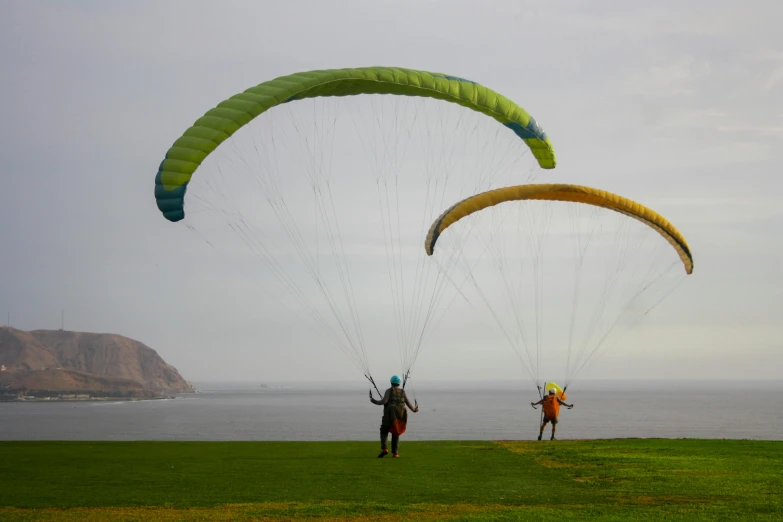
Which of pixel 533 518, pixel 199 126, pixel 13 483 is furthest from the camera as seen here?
pixel 199 126

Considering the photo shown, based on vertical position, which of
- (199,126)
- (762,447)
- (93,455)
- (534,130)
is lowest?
(93,455)

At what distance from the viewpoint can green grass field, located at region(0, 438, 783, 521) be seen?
405 inches

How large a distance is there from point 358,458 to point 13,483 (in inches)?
258

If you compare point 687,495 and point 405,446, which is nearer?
point 687,495

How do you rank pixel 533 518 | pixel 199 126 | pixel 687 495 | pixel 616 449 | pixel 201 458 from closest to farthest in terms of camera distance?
pixel 533 518
pixel 687 495
pixel 199 126
pixel 201 458
pixel 616 449

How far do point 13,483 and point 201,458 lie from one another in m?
4.10

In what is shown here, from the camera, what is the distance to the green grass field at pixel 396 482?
10.3 meters

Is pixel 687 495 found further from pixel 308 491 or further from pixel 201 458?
pixel 201 458

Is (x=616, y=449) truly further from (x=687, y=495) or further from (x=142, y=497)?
(x=142, y=497)

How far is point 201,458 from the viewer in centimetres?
1633

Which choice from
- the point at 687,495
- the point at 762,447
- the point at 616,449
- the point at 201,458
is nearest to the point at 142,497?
the point at 201,458

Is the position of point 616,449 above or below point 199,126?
below

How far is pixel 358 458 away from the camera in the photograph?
16.3m

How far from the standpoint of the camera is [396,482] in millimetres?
12883
